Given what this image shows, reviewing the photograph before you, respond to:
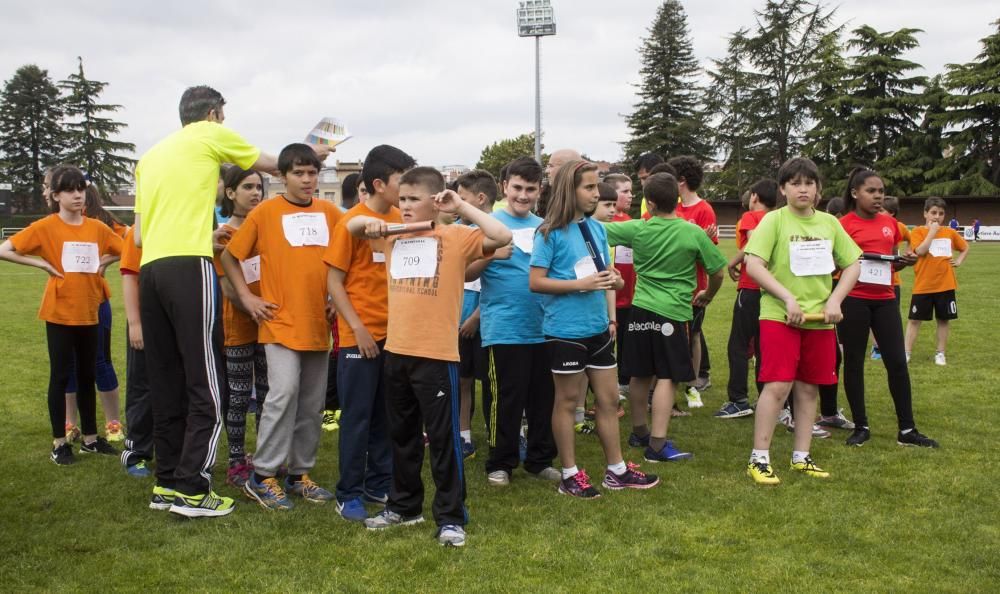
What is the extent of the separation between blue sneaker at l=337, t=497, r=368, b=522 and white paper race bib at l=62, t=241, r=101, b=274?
2781mm

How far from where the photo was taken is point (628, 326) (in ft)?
19.5

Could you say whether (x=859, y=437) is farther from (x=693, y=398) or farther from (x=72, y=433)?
(x=72, y=433)

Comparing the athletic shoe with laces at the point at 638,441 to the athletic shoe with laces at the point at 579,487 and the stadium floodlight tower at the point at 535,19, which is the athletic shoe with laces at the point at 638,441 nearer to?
the athletic shoe with laces at the point at 579,487

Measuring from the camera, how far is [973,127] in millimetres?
51125

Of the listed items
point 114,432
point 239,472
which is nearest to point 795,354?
point 239,472

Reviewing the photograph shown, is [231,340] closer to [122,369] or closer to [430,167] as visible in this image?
[430,167]

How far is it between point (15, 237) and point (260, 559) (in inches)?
128

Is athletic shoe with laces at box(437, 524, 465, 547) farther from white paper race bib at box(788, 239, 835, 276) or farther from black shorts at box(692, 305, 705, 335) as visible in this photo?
black shorts at box(692, 305, 705, 335)

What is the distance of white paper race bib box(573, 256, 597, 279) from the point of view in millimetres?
4973

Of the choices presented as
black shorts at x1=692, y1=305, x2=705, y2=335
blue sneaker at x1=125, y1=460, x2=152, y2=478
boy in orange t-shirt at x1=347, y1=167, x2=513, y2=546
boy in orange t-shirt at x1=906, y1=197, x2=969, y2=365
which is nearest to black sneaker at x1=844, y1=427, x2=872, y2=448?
black shorts at x1=692, y1=305, x2=705, y2=335

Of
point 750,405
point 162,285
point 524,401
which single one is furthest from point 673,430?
point 162,285

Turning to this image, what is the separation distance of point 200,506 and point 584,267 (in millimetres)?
2537

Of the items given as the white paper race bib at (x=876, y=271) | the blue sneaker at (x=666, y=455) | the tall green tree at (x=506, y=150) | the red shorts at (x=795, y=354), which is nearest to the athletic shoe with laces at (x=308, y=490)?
the blue sneaker at (x=666, y=455)

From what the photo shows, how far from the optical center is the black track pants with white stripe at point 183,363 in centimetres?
438
